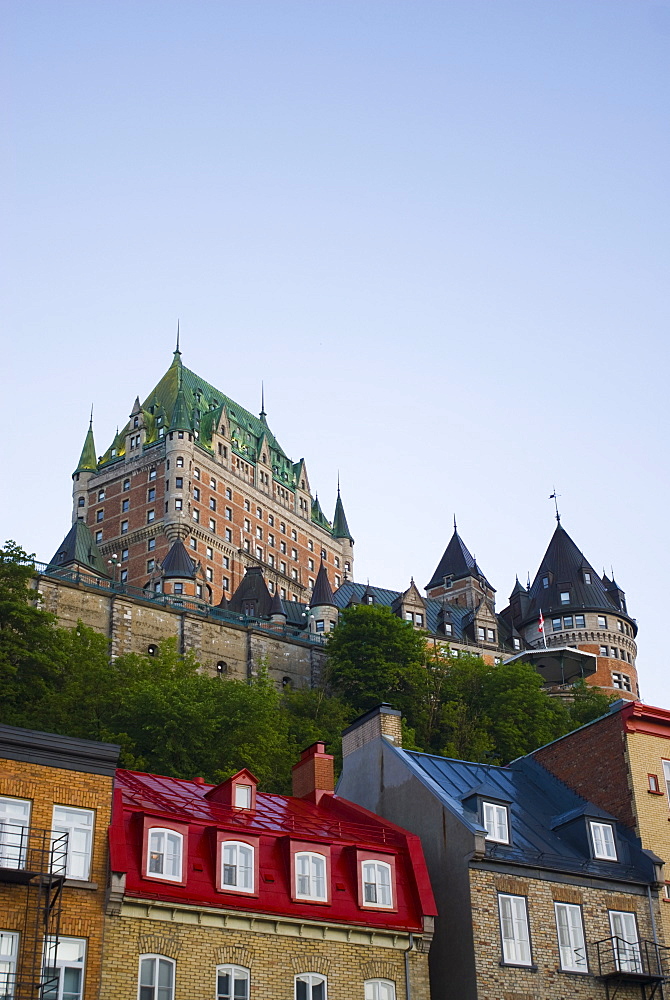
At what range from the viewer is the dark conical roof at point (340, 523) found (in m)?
146

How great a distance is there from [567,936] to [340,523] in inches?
4676

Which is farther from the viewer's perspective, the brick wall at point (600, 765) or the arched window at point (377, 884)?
the brick wall at point (600, 765)

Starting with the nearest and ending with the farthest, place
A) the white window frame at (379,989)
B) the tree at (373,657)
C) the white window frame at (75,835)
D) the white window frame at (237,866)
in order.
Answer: the white window frame at (75,835) < the white window frame at (237,866) < the white window frame at (379,989) < the tree at (373,657)

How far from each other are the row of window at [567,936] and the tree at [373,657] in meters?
49.3

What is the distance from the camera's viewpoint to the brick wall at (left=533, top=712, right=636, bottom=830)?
3394cm

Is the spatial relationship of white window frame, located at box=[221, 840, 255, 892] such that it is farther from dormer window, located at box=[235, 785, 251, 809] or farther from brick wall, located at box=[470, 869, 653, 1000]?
brick wall, located at box=[470, 869, 653, 1000]

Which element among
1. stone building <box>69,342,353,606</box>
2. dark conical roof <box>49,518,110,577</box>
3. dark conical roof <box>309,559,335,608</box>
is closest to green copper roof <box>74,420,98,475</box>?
stone building <box>69,342,353,606</box>

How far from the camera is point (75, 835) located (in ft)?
82.4

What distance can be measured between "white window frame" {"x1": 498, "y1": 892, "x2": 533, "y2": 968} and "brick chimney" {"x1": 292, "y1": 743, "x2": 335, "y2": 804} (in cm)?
626

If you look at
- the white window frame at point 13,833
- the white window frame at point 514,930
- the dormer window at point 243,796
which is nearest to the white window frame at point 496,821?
the white window frame at point 514,930

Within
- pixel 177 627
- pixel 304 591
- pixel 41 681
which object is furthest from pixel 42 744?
pixel 304 591

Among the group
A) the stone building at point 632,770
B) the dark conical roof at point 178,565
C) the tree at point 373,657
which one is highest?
the dark conical roof at point 178,565

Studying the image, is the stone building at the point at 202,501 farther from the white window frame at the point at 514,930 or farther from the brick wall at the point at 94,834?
the brick wall at the point at 94,834

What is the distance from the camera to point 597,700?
3492 inches
